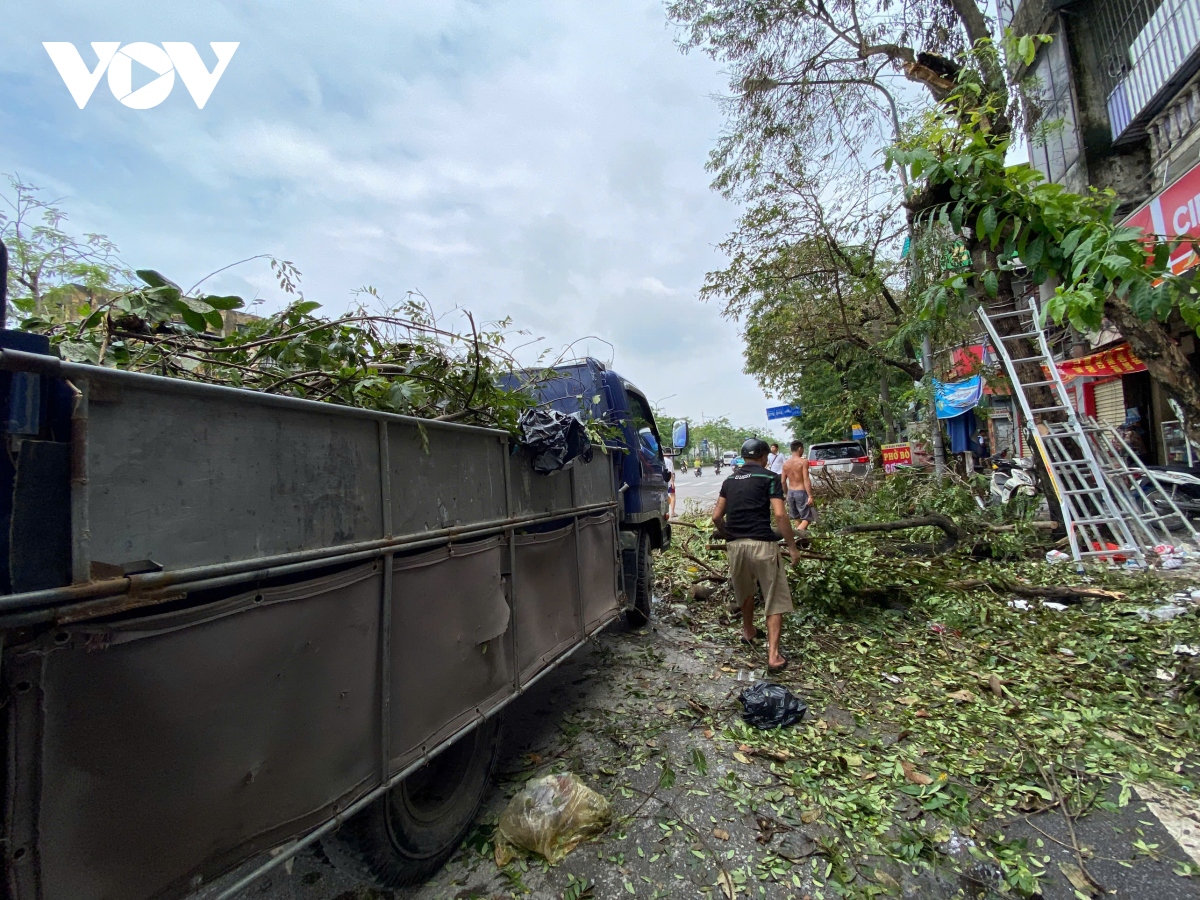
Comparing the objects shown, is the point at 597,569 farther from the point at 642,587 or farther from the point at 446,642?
the point at 446,642

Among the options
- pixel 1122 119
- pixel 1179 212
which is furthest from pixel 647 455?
pixel 1122 119

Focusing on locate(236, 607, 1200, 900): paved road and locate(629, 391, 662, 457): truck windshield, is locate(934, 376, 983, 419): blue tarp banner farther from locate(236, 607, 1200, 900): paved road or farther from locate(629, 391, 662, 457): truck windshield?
locate(236, 607, 1200, 900): paved road

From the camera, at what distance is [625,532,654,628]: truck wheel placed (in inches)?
201

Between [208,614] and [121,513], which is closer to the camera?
[121,513]

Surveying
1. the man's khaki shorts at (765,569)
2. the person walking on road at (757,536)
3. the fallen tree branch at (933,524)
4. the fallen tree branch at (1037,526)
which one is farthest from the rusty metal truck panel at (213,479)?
the fallen tree branch at (1037,526)

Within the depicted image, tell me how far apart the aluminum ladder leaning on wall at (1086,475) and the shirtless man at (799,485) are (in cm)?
280

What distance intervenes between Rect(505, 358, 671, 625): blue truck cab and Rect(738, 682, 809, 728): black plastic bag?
132 cm

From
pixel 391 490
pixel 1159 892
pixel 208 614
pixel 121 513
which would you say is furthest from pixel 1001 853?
pixel 121 513

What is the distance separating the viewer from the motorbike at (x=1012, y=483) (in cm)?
761

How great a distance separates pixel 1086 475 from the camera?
→ 6391 mm

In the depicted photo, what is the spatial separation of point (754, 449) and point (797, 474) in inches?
183

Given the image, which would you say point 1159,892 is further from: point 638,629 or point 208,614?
point 638,629

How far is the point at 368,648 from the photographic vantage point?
1819 millimetres

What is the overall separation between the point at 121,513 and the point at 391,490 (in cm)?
83
